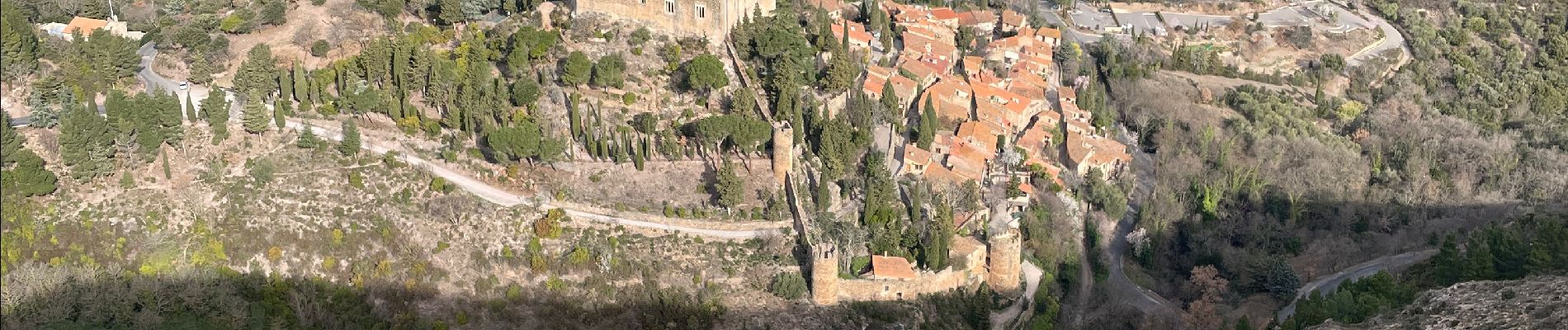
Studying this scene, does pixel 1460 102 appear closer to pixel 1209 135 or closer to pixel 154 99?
pixel 1209 135

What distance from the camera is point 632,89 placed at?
191 ft

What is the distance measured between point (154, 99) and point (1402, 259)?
4702 centimetres

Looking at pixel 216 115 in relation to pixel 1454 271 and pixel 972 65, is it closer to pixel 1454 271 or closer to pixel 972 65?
pixel 972 65

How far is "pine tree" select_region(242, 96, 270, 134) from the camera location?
50250mm

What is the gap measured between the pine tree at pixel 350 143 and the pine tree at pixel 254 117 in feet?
8.28

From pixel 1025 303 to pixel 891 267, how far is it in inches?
228

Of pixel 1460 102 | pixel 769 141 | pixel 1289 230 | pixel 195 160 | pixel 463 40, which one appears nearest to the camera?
pixel 195 160

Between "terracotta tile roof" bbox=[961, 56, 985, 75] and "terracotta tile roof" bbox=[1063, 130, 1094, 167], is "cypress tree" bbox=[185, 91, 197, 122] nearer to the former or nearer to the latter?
"terracotta tile roof" bbox=[961, 56, 985, 75]

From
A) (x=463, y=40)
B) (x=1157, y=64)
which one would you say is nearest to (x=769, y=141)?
(x=463, y=40)

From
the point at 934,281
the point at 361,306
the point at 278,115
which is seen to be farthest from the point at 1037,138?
the point at 361,306

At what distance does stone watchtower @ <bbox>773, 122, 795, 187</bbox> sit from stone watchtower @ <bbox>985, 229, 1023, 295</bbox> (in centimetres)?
745

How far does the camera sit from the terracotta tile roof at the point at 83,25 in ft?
186

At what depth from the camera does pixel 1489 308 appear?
49.1 m

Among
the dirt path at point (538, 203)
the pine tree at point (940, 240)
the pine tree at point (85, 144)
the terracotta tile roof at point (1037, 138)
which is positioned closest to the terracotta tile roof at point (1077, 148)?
the terracotta tile roof at point (1037, 138)
